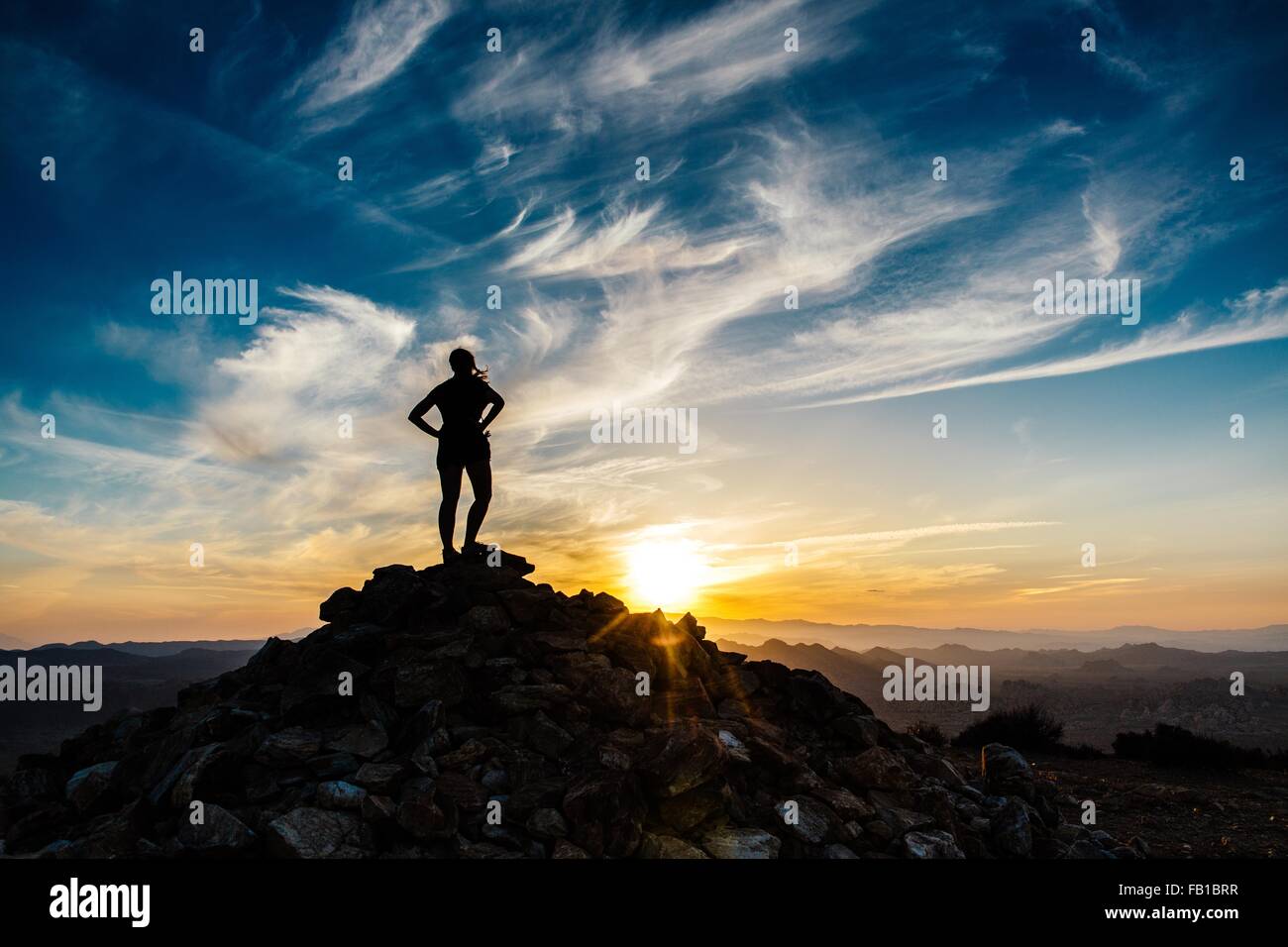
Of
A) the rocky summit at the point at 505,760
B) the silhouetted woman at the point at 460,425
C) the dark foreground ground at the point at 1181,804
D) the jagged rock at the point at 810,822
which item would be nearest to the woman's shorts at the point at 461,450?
the silhouetted woman at the point at 460,425

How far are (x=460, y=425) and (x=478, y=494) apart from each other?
1359 millimetres

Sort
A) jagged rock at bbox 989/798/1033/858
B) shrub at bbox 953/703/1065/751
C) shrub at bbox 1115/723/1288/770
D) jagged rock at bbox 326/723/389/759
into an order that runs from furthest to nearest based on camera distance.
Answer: shrub at bbox 953/703/1065/751 → shrub at bbox 1115/723/1288/770 → jagged rock at bbox 989/798/1033/858 → jagged rock at bbox 326/723/389/759

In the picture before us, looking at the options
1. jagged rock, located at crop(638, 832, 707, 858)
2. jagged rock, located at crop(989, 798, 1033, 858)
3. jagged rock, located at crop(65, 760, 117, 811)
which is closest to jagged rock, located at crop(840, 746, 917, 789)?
jagged rock, located at crop(989, 798, 1033, 858)

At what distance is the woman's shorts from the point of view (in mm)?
12750

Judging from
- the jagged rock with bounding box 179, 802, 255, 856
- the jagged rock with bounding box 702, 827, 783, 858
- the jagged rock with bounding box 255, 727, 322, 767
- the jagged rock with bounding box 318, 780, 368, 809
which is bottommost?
the jagged rock with bounding box 702, 827, 783, 858

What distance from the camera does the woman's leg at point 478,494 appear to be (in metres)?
13.0

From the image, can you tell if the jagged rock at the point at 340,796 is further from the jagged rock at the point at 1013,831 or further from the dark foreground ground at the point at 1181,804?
the dark foreground ground at the point at 1181,804

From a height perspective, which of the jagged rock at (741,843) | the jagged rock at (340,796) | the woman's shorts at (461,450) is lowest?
the jagged rock at (741,843)

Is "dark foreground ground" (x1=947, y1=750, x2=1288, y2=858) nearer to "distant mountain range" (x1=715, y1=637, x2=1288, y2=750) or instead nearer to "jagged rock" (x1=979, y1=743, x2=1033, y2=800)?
"jagged rock" (x1=979, y1=743, x2=1033, y2=800)

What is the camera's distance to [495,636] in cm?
1104

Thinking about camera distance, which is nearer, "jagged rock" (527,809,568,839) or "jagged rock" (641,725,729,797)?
"jagged rock" (527,809,568,839)

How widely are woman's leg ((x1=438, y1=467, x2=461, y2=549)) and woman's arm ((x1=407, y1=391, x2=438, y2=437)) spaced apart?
2.51 feet

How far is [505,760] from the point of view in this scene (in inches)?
346
